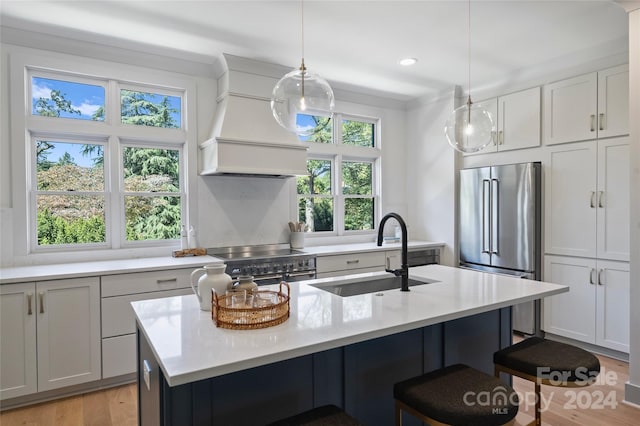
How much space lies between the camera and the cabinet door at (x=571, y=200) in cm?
352

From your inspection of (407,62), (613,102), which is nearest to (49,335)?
(407,62)

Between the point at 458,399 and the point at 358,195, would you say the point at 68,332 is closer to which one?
the point at 458,399

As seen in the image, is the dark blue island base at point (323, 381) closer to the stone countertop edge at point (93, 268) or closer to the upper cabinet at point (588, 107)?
the stone countertop edge at point (93, 268)

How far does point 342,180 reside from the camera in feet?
15.9

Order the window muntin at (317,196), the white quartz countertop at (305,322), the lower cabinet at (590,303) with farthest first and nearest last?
1. the window muntin at (317,196)
2. the lower cabinet at (590,303)
3. the white quartz countertop at (305,322)

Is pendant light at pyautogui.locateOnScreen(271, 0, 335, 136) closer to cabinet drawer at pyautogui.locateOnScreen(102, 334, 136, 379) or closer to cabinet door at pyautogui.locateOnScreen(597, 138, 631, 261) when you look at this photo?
cabinet drawer at pyautogui.locateOnScreen(102, 334, 136, 379)

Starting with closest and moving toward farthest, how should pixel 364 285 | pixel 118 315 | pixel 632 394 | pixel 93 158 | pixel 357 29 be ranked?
pixel 364 285 < pixel 632 394 < pixel 118 315 < pixel 357 29 < pixel 93 158

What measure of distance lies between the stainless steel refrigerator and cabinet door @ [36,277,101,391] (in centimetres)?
368

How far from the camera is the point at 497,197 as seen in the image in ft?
13.4

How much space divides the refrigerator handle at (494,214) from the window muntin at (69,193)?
3.81 meters

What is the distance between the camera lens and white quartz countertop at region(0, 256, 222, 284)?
267cm

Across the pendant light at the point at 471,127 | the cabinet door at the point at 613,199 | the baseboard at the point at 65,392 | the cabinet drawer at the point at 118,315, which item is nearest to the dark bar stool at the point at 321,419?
the pendant light at the point at 471,127

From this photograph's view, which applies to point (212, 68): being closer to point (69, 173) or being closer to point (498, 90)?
point (69, 173)

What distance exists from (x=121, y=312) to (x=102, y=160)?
141 cm
